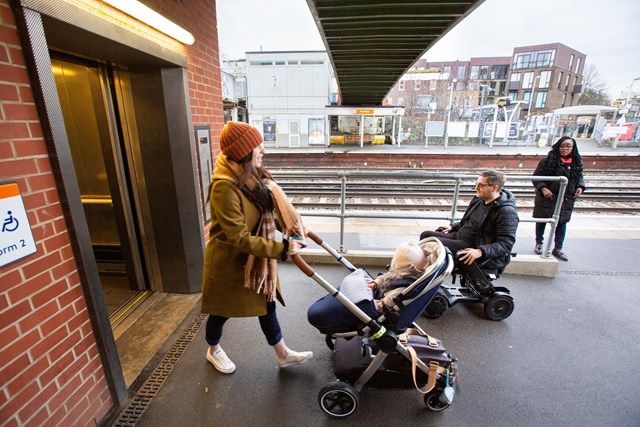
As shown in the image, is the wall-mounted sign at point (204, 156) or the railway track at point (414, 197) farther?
the railway track at point (414, 197)

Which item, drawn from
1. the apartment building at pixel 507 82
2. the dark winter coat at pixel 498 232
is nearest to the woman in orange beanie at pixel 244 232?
the dark winter coat at pixel 498 232

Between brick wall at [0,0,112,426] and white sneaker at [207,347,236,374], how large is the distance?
857 mm

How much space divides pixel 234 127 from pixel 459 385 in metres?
2.53

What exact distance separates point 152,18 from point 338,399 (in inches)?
126

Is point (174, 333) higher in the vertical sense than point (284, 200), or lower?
lower

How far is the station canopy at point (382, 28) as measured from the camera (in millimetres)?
5867

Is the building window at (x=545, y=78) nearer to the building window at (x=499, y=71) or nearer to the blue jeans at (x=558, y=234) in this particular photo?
the building window at (x=499, y=71)

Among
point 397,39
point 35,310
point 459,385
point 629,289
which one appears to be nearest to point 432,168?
point 397,39

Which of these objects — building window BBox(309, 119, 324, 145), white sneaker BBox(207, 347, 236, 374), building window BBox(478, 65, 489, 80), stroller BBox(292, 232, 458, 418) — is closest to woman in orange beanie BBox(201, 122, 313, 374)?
white sneaker BBox(207, 347, 236, 374)

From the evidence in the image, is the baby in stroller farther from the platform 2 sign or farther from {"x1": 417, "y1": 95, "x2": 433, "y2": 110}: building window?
{"x1": 417, "y1": 95, "x2": 433, "y2": 110}: building window

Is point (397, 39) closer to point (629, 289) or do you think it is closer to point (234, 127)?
point (629, 289)

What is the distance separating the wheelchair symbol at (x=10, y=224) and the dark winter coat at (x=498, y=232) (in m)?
3.42

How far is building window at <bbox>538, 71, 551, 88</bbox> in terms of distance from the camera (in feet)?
143

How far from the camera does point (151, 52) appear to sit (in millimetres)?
2625
